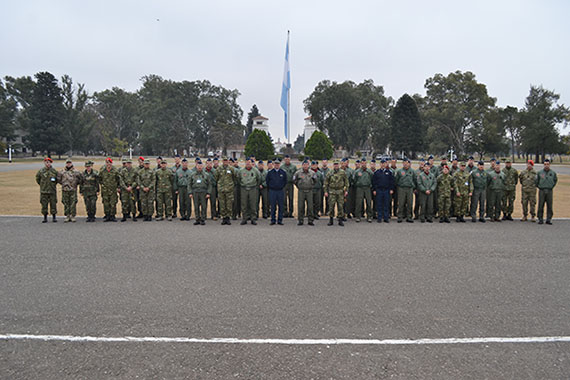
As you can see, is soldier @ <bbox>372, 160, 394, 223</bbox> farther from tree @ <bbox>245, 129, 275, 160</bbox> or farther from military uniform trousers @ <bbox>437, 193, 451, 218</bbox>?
tree @ <bbox>245, 129, 275, 160</bbox>

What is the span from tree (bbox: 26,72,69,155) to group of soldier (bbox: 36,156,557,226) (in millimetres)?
53462

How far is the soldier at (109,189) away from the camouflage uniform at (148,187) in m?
0.70

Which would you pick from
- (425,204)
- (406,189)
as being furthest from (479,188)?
(406,189)

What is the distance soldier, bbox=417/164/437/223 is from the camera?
410 inches

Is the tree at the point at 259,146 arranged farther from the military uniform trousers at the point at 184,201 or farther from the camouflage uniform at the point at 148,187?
the camouflage uniform at the point at 148,187

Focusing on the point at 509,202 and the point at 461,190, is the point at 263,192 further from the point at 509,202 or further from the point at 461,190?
the point at 509,202

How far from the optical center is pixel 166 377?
2977 mm

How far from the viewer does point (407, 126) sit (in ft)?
208

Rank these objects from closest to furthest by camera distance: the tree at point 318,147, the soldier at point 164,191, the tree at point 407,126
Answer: the soldier at point 164,191, the tree at point 318,147, the tree at point 407,126

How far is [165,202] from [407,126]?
194ft

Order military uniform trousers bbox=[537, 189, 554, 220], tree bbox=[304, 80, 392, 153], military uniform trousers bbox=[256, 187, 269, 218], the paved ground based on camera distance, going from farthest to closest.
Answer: tree bbox=[304, 80, 392, 153] < military uniform trousers bbox=[256, 187, 269, 218] < military uniform trousers bbox=[537, 189, 554, 220] < the paved ground

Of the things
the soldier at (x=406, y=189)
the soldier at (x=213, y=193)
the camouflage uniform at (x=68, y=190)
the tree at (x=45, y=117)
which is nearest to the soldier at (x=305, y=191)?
the soldier at (x=213, y=193)

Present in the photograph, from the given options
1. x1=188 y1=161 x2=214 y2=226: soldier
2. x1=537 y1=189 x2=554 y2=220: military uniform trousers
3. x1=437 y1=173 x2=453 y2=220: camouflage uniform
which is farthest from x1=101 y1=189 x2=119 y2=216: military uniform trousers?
x1=537 y1=189 x2=554 y2=220: military uniform trousers

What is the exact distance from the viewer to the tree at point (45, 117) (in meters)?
54.5
